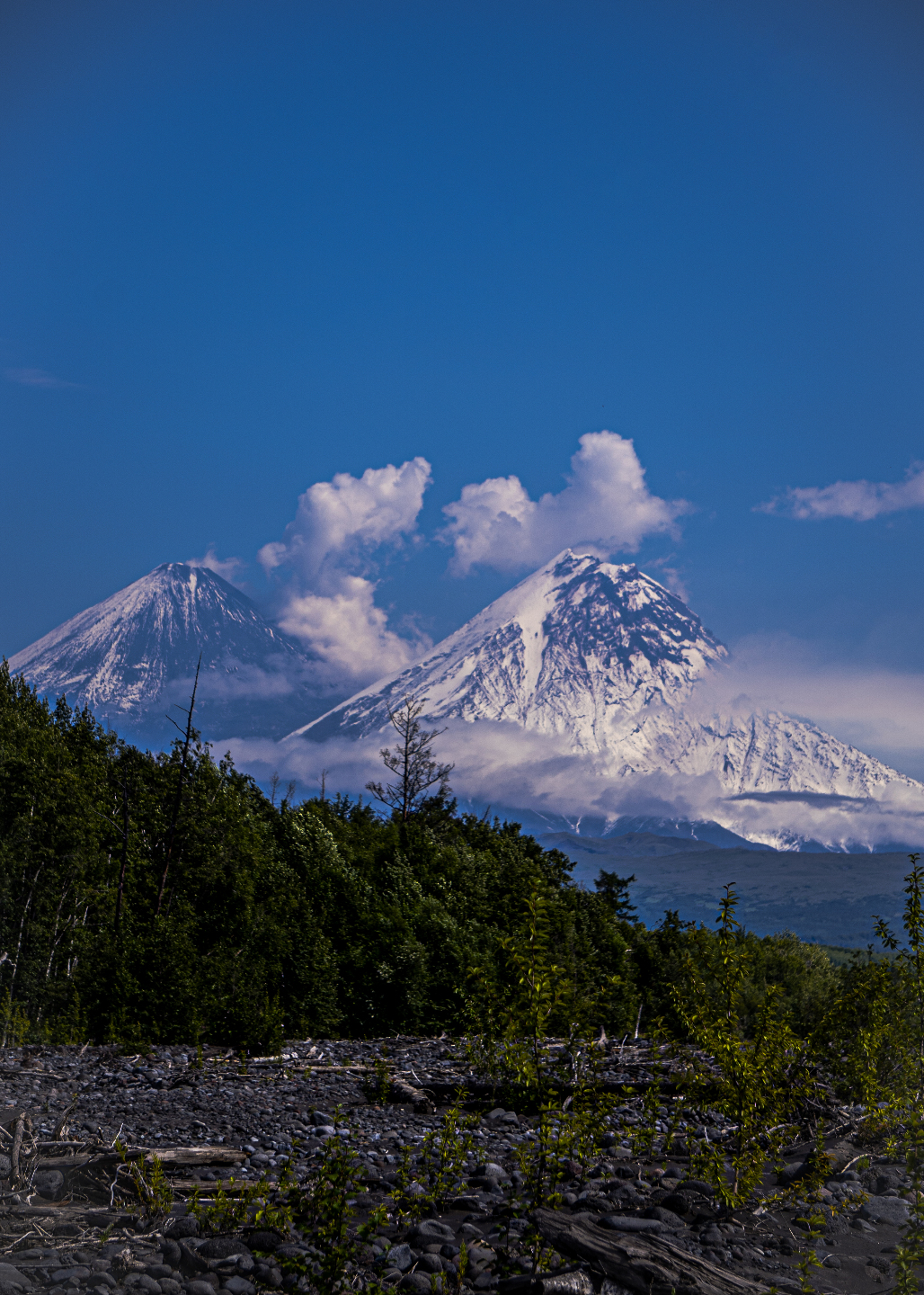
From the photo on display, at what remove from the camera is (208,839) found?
33750 millimetres

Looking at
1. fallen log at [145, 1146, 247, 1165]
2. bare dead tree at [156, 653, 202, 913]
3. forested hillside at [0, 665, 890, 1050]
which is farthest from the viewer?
bare dead tree at [156, 653, 202, 913]

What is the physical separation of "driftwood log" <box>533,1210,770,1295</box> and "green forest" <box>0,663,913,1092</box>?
539 cm

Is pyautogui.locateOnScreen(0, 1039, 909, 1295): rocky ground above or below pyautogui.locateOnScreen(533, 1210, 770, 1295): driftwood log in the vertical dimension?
below

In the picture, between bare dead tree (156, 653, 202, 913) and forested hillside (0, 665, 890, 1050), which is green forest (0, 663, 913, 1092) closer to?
forested hillside (0, 665, 890, 1050)

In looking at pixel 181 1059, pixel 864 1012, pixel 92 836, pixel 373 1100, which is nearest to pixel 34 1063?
pixel 181 1059

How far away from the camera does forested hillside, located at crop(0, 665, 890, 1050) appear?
2594 centimetres

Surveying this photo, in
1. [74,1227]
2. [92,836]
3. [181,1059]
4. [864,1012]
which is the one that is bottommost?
[181,1059]

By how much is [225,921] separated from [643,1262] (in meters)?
25.2

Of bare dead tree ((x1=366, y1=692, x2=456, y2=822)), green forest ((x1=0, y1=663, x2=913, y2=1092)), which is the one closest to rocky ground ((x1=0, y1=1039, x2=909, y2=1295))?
green forest ((x1=0, y1=663, x2=913, y2=1092))

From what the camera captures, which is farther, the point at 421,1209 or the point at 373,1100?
the point at 373,1100

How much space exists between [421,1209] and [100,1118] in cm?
773

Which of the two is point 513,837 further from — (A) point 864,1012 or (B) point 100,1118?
(B) point 100,1118

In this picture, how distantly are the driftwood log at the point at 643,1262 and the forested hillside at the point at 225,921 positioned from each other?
10.1 m

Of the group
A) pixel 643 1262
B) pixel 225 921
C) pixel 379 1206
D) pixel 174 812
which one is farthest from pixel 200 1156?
pixel 174 812
